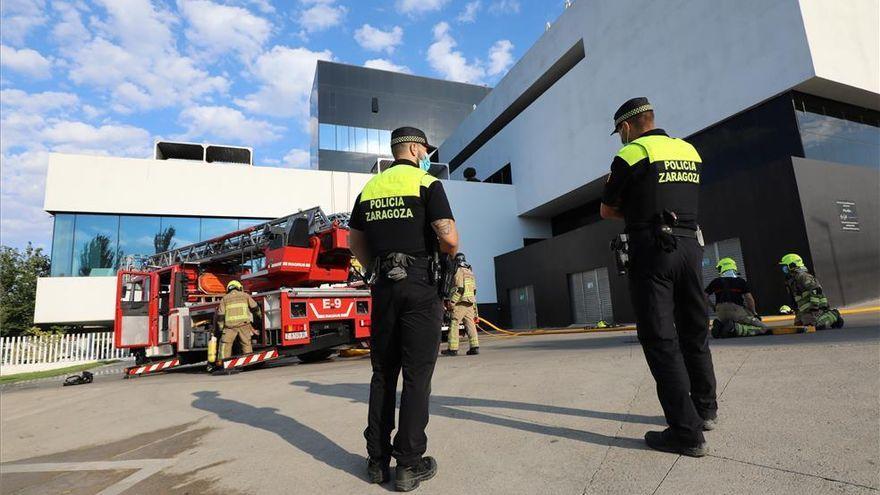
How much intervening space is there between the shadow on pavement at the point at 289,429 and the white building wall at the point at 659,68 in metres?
14.0

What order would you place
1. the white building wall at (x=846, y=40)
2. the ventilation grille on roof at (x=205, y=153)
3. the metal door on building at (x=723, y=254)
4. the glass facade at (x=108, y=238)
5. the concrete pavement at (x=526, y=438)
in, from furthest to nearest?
the ventilation grille on roof at (x=205, y=153), the glass facade at (x=108, y=238), the white building wall at (x=846, y=40), the metal door on building at (x=723, y=254), the concrete pavement at (x=526, y=438)

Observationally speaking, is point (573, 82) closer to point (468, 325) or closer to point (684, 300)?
point (468, 325)

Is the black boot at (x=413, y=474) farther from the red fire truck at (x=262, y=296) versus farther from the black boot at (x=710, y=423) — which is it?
the red fire truck at (x=262, y=296)

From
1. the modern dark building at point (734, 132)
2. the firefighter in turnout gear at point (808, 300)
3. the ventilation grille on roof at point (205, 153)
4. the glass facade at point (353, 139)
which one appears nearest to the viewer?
the firefighter in turnout gear at point (808, 300)

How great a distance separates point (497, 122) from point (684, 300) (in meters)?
25.9

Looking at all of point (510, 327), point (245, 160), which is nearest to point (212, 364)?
point (245, 160)

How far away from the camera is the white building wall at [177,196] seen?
59.0ft

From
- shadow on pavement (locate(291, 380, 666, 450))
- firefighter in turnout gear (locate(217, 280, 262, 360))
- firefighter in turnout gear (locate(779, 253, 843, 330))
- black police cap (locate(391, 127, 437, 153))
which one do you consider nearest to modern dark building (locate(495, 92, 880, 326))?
firefighter in turnout gear (locate(779, 253, 843, 330))

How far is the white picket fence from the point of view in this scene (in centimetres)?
1714

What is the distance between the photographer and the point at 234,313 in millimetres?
8586

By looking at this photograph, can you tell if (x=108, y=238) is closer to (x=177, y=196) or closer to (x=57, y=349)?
(x=177, y=196)

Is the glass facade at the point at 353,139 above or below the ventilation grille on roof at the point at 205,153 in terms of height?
above

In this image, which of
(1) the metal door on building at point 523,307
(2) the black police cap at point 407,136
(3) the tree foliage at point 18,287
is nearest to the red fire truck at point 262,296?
(2) the black police cap at point 407,136

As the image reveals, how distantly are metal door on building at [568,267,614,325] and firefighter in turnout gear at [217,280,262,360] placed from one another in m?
12.1
